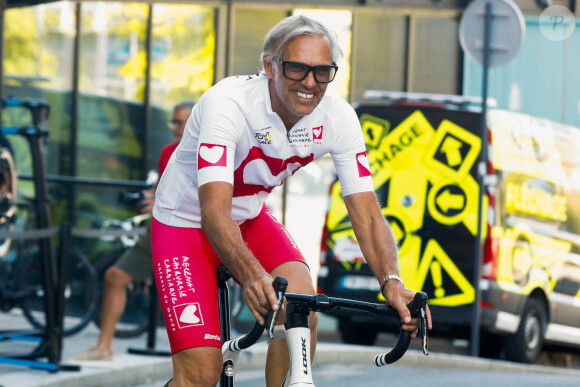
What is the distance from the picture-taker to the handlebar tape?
11.3 ft

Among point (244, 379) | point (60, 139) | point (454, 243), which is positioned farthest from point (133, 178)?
point (244, 379)

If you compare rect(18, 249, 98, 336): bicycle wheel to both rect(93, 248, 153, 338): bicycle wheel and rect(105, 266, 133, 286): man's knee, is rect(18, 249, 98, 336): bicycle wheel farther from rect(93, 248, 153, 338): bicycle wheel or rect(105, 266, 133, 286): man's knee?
rect(105, 266, 133, 286): man's knee

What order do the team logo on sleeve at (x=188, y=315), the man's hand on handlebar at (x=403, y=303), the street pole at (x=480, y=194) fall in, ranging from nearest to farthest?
the man's hand on handlebar at (x=403, y=303)
the team logo on sleeve at (x=188, y=315)
the street pole at (x=480, y=194)

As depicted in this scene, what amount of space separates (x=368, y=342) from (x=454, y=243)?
166 cm

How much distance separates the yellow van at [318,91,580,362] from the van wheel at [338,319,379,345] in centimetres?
52

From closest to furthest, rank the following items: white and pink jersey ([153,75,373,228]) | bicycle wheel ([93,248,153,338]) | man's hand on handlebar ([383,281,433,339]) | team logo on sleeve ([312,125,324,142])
Result: man's hand on handlebar ([383,281,433,339])
white and pink jersey ([153,75,373,228])
team logo on sleeve ([312,125,324,142])
bicycle wheel ([93,248,153,338])

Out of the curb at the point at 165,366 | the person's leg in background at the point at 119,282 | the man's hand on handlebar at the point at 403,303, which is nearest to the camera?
the man's hand on handlebar at the point at 403,303

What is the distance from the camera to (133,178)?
14.3m

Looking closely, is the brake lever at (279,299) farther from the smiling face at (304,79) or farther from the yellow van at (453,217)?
the yellow van at (453,217)

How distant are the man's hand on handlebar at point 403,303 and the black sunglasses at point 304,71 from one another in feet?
2.36

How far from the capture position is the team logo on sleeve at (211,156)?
147 inches

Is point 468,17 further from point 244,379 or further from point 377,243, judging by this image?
point 377,243

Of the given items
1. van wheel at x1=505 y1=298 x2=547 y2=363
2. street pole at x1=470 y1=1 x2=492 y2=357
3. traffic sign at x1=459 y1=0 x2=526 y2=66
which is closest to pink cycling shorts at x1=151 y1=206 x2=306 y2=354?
street pole at x1=470 y1=1 x2=492 y2=357

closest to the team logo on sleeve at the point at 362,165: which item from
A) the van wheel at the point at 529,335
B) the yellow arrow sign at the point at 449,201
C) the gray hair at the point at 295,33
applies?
the gray hair at the point at 295,33
